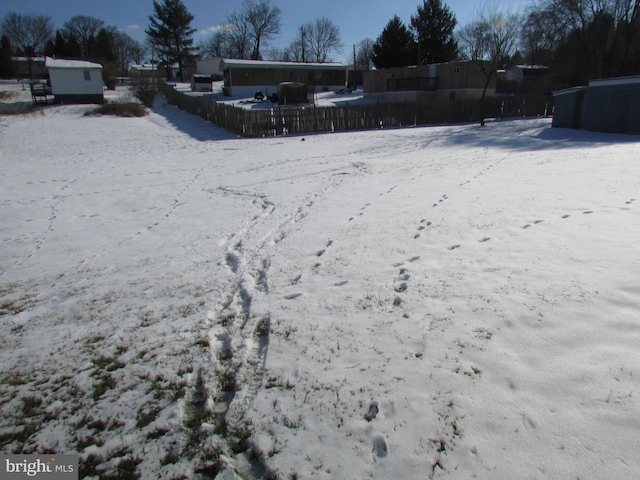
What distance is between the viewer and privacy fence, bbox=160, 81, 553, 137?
1891 centimetres

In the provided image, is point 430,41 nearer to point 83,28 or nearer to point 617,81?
point 617,81

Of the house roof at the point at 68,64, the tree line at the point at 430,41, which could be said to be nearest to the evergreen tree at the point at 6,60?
the tree line at the point at 430,41

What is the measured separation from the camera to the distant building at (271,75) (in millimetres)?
40406

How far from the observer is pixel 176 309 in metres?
4.00

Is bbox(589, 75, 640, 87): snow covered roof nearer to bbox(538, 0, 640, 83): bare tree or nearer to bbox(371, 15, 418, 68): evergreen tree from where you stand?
bbox(538, 0, 640, 83): bare tree

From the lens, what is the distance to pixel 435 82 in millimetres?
36406

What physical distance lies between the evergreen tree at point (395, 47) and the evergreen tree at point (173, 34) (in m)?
29.9

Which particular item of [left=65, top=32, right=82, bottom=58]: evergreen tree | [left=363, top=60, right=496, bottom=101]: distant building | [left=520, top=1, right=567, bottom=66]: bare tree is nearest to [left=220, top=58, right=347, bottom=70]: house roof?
[left=363, top=60, right=496, bottom=101]: distant building

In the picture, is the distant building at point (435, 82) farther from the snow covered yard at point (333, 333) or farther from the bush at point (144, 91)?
the snow covered yard at point (333, 333)

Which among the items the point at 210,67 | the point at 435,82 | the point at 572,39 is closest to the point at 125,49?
the point at 210,67

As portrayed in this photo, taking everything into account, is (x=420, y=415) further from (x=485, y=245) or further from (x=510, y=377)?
(x=485, y=245)

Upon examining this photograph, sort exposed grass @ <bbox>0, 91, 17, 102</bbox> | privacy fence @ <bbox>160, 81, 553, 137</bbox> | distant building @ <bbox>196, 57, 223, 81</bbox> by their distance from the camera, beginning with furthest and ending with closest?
distant building @ <bbox>196, 57, 223, 81</bbox> → exposed grass @ <bbox>0, 91, 17, 102</bbox> → privacy fence @ <bbox>160, 81, 553, 137</bbox>

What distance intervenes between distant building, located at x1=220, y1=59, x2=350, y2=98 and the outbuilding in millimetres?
11873

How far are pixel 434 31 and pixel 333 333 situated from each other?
5399cm
